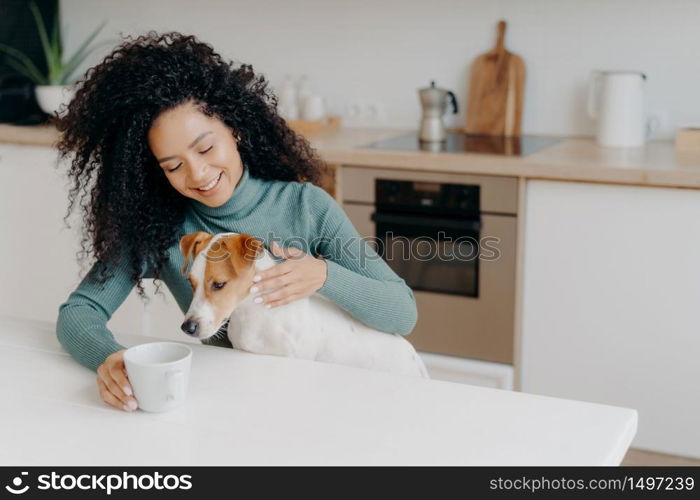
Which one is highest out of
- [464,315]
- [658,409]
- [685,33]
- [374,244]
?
[685,33]

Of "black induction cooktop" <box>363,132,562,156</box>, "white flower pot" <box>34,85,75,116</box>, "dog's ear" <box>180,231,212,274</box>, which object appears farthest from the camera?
"white flower pot" <box>34,85,75,116</box>

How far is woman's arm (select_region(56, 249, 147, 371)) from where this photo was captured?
1394 mm

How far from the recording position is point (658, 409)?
8.58ft

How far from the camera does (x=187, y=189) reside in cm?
141

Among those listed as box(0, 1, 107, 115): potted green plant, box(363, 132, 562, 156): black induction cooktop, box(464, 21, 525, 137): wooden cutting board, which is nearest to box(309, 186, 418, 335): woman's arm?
box(363, 132, 562, 156): black induction cooktop

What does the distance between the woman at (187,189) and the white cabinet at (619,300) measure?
1.20 m

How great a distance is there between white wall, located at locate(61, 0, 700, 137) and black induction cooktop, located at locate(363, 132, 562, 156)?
145 mm

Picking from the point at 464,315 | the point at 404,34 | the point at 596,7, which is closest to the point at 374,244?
the point at 464,315

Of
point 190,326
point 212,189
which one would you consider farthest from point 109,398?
point 212,189

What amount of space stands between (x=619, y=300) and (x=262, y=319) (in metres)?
1.50

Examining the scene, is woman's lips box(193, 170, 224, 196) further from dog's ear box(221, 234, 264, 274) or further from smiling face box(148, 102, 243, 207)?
dog's ear box(221, 234, 264, 274)

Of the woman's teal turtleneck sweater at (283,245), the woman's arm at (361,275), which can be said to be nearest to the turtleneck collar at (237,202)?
the woman's teal turtleneck sweater at (283,245)

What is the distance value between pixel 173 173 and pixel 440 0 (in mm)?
2001

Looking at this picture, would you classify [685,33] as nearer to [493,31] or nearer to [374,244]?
[493,31]
